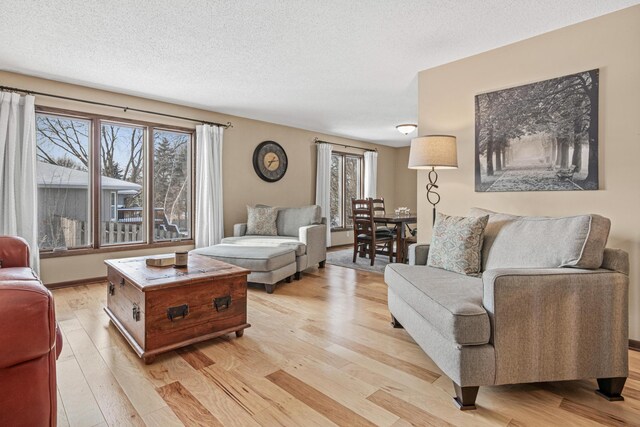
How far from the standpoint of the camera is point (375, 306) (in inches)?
121

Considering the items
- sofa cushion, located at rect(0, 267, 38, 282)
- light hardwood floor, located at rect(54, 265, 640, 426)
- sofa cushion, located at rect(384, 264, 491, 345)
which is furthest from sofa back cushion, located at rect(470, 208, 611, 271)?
sofa cushion, located at rect(0, 267, 38, 282)

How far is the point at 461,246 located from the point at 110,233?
154 inches

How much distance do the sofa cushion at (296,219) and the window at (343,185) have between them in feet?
6.64

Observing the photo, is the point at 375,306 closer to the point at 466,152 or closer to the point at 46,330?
the point at 466,152

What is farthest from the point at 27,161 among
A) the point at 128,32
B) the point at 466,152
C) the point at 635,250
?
the point at 635,250

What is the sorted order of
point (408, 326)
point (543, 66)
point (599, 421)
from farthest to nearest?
point (543, 66), point (408, 326), point (599, 421)

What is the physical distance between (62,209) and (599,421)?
4763mm

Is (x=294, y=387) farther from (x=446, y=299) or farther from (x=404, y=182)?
(x=404, y=182)

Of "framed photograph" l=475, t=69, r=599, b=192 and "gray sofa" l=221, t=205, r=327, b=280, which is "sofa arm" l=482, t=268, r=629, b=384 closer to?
"framed photograph" l=475, t=69, r=599, b=192

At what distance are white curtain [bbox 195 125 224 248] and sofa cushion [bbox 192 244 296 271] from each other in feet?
2.98

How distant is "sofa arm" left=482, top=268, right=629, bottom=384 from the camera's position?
1.54m

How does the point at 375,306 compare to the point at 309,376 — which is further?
the point at 375,306

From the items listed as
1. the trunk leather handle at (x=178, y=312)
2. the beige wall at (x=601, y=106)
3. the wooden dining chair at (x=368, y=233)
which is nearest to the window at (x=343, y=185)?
the wooden dining chair at (x=368, y=233)

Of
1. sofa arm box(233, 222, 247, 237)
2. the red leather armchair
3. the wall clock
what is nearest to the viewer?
the red leather armchair
